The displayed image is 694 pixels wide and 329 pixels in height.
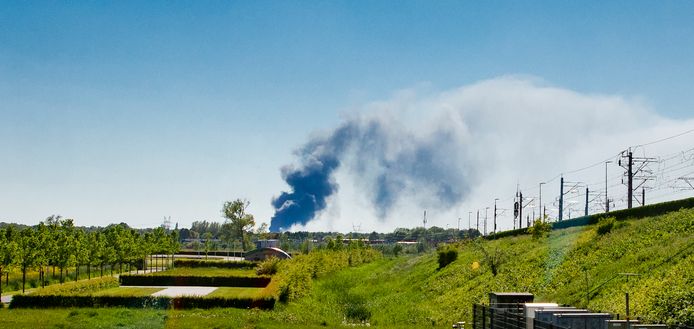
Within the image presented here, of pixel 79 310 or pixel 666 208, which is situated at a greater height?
pixel 666 208

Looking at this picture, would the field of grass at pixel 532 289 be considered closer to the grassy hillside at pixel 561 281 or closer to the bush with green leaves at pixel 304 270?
the grassy hillside at pixel 561 281

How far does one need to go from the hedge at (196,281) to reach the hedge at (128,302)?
22.2m

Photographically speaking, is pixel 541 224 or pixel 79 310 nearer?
pixel 79 310

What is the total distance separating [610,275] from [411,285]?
102 feet

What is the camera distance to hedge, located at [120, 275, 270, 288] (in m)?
69.8

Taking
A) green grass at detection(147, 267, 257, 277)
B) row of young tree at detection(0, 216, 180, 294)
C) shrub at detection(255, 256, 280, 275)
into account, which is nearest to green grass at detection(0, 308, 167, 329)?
row of young tree at detection(0, 216, 180, 294)

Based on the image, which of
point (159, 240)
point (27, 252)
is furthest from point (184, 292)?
point (159, 240)

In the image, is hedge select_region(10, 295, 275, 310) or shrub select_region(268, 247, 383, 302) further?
shrub select_region(268, 247, 383, 302)

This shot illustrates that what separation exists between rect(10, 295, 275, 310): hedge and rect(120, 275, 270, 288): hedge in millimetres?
22167

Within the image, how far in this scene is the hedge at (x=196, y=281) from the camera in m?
69.8

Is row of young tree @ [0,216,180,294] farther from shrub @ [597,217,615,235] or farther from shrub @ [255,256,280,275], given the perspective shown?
shrub @ [597,217,615,235]

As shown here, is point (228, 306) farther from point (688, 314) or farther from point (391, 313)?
point (688, 314)

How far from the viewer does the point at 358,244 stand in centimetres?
14250

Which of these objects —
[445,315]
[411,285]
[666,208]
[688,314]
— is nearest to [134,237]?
[411,285]
